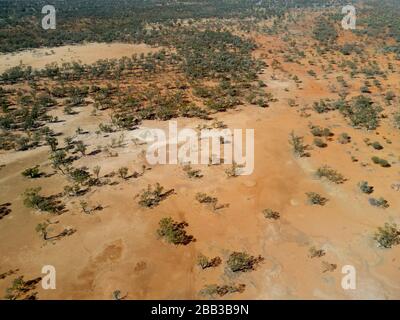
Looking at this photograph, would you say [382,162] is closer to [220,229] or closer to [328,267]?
[328,267]

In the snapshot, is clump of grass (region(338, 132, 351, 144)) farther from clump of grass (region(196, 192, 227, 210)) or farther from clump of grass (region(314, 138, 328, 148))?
clump of grass (region(196, 192, 227, 210))

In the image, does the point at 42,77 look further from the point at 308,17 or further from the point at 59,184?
the point at 308,17

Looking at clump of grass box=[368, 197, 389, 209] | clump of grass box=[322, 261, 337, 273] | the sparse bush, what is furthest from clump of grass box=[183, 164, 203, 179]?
clump of grass box=[368, 197, 389, 209]

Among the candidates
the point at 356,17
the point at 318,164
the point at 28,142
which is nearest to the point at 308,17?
the point at 356,17

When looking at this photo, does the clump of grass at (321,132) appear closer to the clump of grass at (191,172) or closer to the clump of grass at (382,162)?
the clump of grass at (382,162)

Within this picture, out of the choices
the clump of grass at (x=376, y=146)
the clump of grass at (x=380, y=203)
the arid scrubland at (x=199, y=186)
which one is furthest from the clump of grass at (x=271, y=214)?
the clump of grass at (x=376, y=146)
